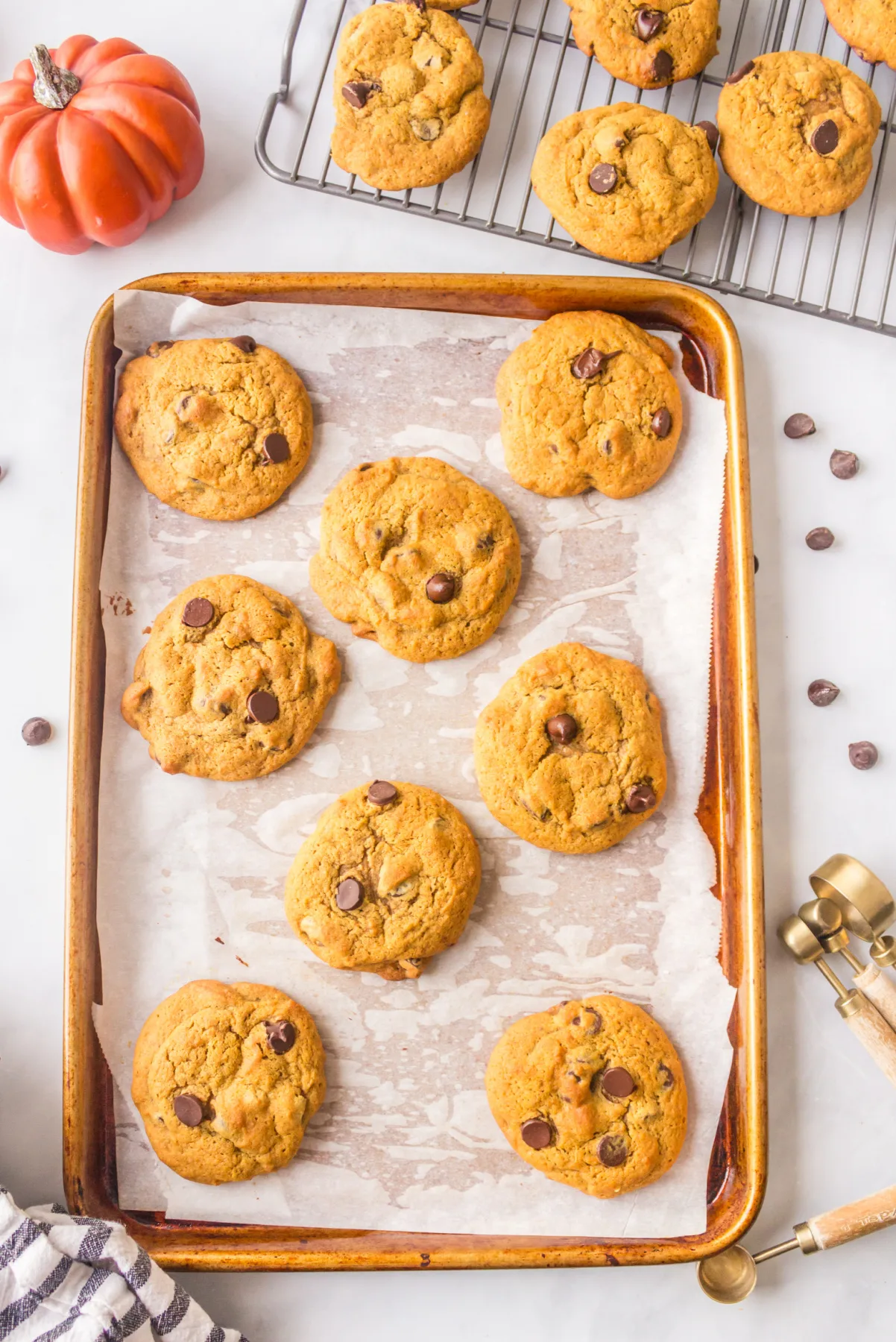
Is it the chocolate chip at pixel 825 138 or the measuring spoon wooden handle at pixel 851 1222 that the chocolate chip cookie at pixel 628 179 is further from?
the measuring spoon wooden handle at pixel 851 1222

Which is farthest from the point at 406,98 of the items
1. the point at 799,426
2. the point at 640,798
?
the point at 640,798

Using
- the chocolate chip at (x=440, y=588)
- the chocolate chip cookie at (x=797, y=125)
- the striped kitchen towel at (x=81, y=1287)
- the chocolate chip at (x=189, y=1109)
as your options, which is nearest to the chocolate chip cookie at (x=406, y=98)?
the chocolate chip cookie at (x=797, y=125)

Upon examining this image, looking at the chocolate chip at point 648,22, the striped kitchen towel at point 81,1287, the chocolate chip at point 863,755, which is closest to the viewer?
the striped kitchen towel at point 81,1287

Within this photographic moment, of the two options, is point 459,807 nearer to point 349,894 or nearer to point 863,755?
point 349,894

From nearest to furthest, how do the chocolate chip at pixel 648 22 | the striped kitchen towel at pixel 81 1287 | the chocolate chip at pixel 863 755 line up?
the striped kitchen towel at pixel 81 1287
the chocolate chip at pixel 648 22
the chocolate chip at pixel 863 755

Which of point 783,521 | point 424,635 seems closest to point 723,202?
point 783,521

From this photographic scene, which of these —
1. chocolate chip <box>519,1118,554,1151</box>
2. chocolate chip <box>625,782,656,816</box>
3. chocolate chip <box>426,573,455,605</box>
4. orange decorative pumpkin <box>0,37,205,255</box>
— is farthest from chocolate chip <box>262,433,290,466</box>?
chocolate chip <box>519,1118,554,1151</box>

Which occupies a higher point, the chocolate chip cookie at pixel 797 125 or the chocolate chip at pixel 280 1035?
the chocolate chip cookie at pixel 797 125

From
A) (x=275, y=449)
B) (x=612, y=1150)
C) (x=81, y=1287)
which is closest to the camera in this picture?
(x=81, y=1287)

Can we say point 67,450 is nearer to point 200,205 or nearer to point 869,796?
point 200,205
